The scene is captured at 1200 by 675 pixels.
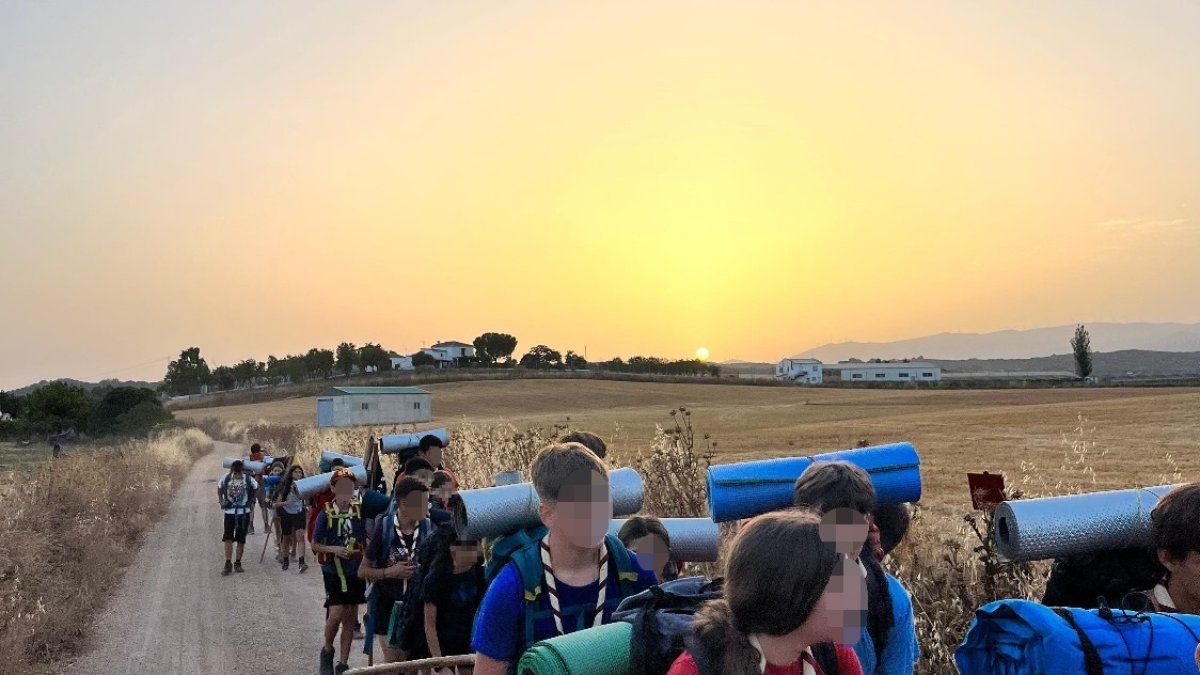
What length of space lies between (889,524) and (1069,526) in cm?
55

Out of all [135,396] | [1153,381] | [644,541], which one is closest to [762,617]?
[644,541]

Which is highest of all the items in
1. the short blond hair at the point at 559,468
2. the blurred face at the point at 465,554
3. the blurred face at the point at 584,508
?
the short blond hair at the point at 559,468

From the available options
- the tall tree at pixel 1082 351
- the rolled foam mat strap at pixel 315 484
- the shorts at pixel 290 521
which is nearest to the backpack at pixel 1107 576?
the rolled foam mat strap at pixel 315 484

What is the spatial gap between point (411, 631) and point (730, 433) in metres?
33.8

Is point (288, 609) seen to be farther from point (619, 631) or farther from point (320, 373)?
point (320, 373)

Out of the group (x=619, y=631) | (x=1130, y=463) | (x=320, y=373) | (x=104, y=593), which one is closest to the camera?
(x=619, y=631)

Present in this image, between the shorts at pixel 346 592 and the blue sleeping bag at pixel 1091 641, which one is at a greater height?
the blue sleeping bag at pixel 1091 641

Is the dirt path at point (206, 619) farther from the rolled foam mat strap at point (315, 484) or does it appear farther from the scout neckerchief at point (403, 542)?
the scout neckerchief at point (403, 542)

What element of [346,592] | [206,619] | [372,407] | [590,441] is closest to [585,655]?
[590,441]

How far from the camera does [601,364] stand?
10444 centimetres

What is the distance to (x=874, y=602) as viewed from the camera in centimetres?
274

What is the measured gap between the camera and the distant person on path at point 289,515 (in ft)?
44.5

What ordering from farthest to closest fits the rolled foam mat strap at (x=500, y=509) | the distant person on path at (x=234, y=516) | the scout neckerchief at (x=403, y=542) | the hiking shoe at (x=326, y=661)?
the distant person on path at (x=234, y=516)
the hiking shoe at (x=326, y=661)
the scout neckerchief at (x=403, y=542)
the rolled foam mat strap at (x=500, y=509)

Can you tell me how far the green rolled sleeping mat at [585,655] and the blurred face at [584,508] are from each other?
2.13ft
